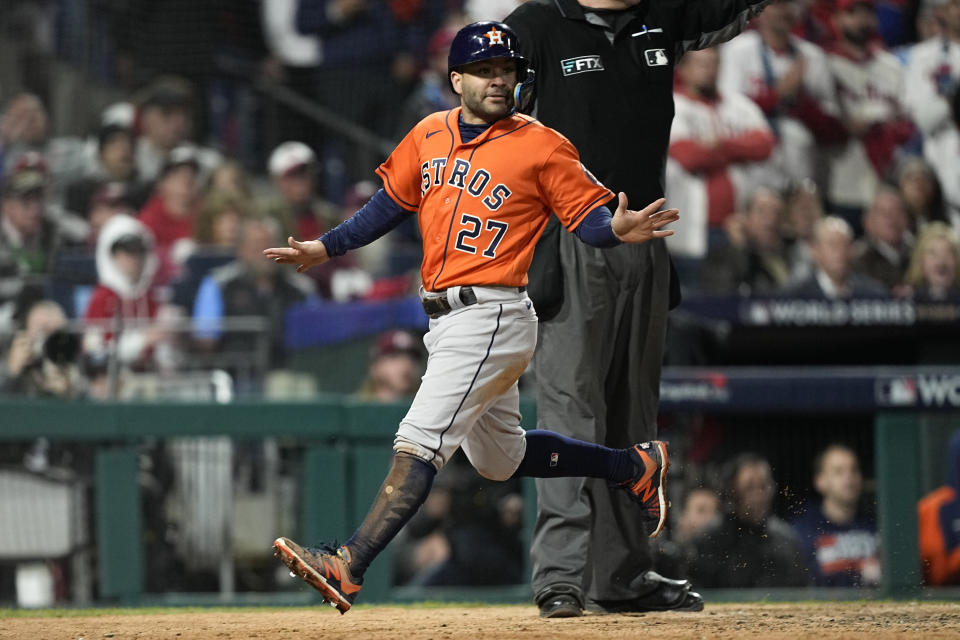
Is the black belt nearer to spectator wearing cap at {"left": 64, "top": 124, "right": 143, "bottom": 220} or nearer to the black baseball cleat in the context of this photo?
the black baseball cleat

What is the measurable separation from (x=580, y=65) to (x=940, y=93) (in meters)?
5.13

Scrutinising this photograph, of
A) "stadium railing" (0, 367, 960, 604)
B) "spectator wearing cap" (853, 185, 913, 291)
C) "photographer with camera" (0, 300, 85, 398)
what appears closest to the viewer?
Answer: "stadium railing" (0, 367, 960, 604)

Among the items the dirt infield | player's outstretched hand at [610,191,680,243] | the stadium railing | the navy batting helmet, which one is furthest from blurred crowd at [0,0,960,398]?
player's outstretched hand at [610,191,680,243]

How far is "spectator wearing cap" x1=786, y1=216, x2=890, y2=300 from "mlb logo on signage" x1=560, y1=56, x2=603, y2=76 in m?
3.77

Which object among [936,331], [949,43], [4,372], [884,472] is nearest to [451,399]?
[884,472]

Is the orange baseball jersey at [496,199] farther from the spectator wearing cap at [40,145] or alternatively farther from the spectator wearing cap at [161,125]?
the spectator wearing cap at [40,145]

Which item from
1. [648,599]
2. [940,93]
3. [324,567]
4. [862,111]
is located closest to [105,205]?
[862,111]

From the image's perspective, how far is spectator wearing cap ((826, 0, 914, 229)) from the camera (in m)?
8.39

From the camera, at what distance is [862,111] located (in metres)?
8.60

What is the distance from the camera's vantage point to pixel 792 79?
Result: 336 inches

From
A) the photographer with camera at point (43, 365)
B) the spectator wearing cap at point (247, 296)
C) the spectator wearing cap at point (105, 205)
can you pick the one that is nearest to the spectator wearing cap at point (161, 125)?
the spectator wearing cap at point (105, 205)

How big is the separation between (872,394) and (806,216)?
2.35m

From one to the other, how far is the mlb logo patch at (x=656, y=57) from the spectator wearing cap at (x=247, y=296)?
3.92 meters

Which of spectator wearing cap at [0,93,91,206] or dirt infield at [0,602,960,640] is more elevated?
spectator wearing cap at [0,93,91,206]
